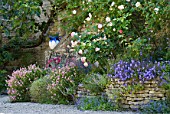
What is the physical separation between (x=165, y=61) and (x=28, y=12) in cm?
503

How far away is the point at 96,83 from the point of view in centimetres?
670

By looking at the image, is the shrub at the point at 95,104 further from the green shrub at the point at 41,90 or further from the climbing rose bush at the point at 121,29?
the climbing rose bush at the point at 121,29

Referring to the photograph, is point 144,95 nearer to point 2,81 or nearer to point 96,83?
point 96,83

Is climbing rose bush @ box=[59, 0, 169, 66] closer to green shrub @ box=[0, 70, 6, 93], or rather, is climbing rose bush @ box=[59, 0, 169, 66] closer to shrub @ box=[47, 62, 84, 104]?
shrub @ box=[47, 62, 84, 104]

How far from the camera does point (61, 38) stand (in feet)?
33.4

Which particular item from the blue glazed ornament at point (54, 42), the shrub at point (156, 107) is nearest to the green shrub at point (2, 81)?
the blue glazed ornament at point (54, 42)

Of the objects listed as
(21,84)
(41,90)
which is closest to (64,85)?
(41,90)

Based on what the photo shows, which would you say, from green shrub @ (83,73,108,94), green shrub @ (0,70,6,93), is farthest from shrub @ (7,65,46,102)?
green shrub @ (0,70,6,93)

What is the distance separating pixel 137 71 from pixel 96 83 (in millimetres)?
936

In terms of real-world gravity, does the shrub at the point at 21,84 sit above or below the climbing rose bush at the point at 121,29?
below

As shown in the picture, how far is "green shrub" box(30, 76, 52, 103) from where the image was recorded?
7521 millimetres

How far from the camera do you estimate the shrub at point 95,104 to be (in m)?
6.22

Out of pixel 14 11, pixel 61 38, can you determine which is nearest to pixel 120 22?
pixel 61 38

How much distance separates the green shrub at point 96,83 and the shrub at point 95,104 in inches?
7.9
